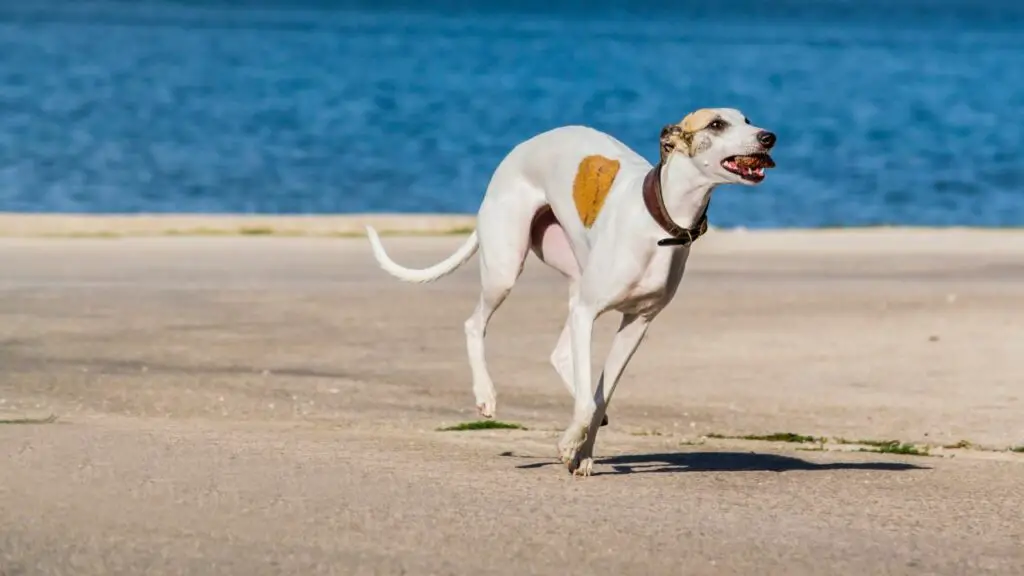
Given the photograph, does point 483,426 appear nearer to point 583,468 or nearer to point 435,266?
point 435,266

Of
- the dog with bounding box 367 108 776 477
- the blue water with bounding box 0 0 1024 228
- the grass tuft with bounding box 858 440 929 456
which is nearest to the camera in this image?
the dog with bounding box 367 108 776 477

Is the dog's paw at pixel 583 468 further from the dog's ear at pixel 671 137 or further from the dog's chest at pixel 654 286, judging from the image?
the dog's ear at pixel 671 137

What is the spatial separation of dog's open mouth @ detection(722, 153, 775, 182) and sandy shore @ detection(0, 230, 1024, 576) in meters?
1.22

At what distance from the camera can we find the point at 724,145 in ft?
26.4

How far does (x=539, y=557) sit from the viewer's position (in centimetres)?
686

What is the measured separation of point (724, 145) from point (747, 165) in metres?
0.11

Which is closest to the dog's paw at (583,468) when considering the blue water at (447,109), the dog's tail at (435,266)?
the dog's tail at (435,266)

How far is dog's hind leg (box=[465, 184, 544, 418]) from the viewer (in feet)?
30.7

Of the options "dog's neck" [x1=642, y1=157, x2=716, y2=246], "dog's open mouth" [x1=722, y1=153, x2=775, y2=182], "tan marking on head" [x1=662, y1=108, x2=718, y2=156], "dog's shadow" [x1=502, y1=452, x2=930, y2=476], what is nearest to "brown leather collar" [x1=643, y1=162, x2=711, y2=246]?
"dog's neck" [x1=642, y1=157, x2=716, y2=246]

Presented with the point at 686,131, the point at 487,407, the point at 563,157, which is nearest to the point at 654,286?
the point at 686,131

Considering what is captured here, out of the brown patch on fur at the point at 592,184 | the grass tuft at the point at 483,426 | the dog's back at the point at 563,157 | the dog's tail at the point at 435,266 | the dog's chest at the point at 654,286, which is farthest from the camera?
the grass tuft at the point at 483,426

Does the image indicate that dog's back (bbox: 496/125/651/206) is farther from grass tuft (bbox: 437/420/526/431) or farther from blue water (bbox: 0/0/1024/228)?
blue water (bbox: 0/0/1024/228)

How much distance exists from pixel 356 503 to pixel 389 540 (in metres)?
0.63

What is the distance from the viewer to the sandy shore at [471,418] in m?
7.05
